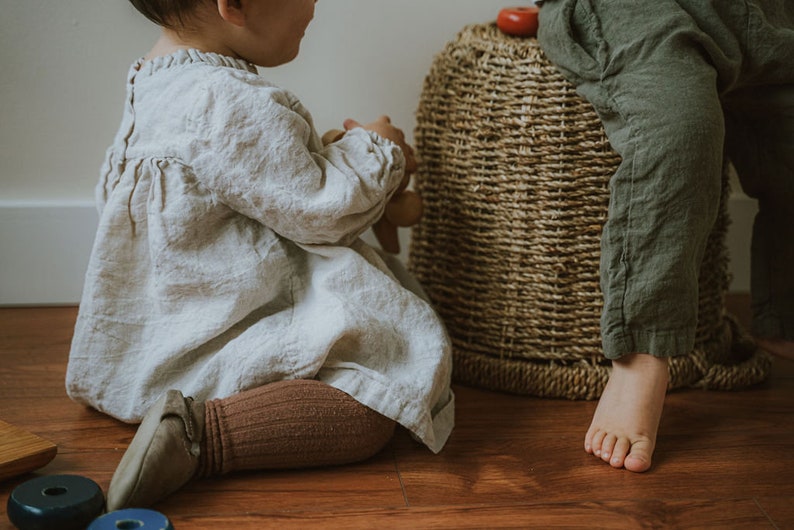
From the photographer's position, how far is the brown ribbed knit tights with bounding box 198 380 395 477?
36.5 inches

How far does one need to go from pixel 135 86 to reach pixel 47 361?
431 millimetres

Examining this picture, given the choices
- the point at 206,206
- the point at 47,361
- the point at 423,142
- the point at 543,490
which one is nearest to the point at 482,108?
the point at 423,142

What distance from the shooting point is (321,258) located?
107 centimetres

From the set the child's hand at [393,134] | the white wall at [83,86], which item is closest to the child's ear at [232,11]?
the child's hand at [393,134]

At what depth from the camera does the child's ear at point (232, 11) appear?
1.00 metres

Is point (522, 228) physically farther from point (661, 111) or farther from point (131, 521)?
point (131, 521)

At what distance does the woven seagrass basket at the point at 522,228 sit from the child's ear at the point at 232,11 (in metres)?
0.32

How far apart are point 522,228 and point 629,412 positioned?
28cm

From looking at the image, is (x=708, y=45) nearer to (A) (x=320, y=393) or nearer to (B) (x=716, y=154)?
(B) (x=716, y=154)

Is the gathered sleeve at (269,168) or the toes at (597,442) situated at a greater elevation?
the gathered sleeve at (269,168)

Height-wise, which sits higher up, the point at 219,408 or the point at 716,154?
the point at 716,154

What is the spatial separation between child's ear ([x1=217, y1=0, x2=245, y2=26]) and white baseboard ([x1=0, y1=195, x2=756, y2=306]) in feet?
1.85

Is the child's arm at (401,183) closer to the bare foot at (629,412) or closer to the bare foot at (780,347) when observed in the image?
the bare foot at (629,412)

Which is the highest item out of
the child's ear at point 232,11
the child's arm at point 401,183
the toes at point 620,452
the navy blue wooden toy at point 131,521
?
the child's ear at point 232,11
